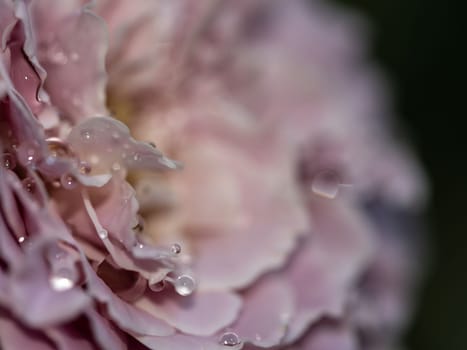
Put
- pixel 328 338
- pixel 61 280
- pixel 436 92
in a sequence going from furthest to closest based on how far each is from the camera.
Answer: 1. pixel 436 92
2. pixel 328 338
3. pixel 61 280

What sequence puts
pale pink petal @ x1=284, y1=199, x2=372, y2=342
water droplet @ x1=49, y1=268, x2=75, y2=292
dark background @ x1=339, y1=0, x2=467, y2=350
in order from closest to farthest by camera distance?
water droplet @ x1=49, y1=268, x2=75, y2=292
pale pink petal @ x1=284, y1=199, x2=372, y2=342
dark background @ x1=339, y1=0, x2=467, y2=350

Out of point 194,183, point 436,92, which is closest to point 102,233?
point 194,183

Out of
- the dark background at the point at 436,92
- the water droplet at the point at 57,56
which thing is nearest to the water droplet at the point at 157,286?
the water droplet at the point at 57,56

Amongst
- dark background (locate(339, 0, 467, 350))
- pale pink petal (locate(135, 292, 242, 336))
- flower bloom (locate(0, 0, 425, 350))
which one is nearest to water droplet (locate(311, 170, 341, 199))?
flower bloom (locate(0, 0, 425, 350))

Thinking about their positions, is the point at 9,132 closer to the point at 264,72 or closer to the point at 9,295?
the point at 9,295

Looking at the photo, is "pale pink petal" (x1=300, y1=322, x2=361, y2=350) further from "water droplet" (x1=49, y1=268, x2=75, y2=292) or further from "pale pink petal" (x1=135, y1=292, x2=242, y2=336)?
"water droplet" (x1=49, y1=268, x2=75, y2=292)

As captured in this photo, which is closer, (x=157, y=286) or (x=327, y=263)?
(x=157, y=286)

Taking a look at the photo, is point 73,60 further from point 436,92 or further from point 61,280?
point 436,92

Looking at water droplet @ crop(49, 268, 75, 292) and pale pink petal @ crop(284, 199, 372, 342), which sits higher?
water droplet @ crop(49, 268, 75, 292)
